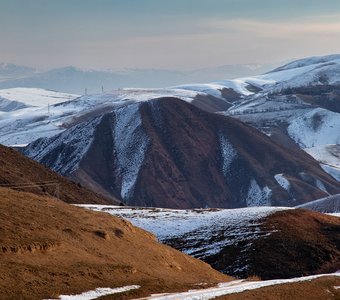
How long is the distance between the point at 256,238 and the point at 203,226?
273 inches

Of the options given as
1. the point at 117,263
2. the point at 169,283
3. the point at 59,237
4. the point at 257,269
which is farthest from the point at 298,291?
the point at 257,269

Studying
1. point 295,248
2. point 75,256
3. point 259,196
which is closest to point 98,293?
point 75,256

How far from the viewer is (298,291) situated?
34750 millimetres

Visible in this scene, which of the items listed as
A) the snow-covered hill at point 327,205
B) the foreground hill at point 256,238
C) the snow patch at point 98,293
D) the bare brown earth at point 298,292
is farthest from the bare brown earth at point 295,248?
the snow-covered hill at point 327,205

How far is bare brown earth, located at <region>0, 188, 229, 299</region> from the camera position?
29.0 meters

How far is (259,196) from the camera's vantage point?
195 m

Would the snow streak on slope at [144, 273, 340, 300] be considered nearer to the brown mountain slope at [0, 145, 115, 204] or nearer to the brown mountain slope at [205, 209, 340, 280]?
the brown mountain slope at [205, 209, 340, 280]

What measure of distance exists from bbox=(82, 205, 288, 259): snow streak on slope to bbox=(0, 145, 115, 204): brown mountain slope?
27.2 metres

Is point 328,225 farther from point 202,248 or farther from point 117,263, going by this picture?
point 117,263

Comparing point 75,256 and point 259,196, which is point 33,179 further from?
point 259,196

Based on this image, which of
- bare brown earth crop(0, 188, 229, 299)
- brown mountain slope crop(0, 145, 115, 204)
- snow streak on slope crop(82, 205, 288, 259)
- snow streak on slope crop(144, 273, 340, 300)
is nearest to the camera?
bare brown earth crop(0, 188, 229, 299)

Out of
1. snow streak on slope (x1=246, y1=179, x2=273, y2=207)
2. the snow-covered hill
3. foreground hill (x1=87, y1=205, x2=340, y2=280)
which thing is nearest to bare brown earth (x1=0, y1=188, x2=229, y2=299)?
foreground hill (x1=87, y1=205, x2=340, y2=280)

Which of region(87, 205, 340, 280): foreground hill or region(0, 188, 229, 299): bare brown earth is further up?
region(0, 188, 229, 299): bare brown earth

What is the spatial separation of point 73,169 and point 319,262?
142 metres
